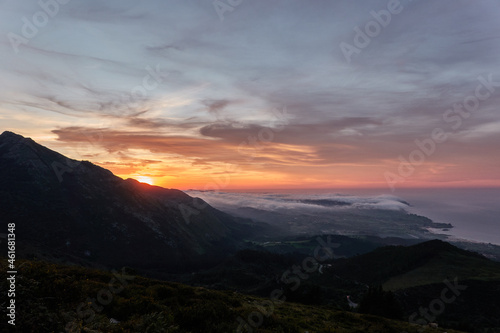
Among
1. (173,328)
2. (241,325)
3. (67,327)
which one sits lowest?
(241,325)

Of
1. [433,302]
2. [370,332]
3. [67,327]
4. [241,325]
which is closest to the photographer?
[67,327]

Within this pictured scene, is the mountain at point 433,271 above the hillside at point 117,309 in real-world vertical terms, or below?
below

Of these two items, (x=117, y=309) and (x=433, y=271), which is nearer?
(x=117, y=309)

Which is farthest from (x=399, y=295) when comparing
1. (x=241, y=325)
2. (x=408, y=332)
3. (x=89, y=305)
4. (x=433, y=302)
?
(x=89, y=305)

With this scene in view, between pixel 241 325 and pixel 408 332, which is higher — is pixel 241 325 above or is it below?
above

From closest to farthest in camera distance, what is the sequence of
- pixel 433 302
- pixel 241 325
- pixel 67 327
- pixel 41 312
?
1. pixel 67 327
2. pixel 41 312
3. pixel 241 325
4. pixel 433 302

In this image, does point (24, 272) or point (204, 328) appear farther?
point (24, 272)

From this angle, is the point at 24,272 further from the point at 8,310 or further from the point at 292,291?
the point at 292,291

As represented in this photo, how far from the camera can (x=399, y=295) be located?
392 ft

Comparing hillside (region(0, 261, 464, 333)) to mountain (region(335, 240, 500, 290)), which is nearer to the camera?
hillside (region(0, 261, 464, 333))

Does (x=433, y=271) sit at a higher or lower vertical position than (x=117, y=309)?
lower

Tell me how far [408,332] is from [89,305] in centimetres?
3281

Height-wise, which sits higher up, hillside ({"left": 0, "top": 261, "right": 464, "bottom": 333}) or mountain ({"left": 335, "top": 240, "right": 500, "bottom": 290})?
hillside ({"left": 0, "top": 261, "right": 464, "bottom": 333})

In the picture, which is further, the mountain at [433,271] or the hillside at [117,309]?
the mountain at [433,271]
